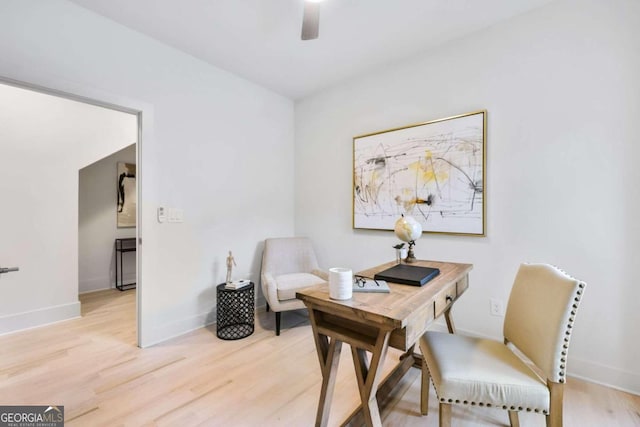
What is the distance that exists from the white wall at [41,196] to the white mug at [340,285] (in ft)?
10.5

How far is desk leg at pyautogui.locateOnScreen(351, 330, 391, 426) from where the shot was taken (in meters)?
0.99

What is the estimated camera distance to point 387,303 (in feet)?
3.48

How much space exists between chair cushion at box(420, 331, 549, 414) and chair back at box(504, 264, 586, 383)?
8 centimetres

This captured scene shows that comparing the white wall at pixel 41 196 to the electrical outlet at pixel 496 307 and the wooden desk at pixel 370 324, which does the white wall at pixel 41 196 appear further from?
the electrical outlet at pixel 496 307

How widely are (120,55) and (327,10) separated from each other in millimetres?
1618

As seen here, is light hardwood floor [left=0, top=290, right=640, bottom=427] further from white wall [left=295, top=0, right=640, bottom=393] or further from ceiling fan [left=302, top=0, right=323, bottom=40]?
ceiling fan [left=302, top=0, right=323, bottom=40]

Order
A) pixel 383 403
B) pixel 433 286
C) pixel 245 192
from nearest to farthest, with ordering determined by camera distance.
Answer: pixel 433 286
pixel 383 403
pixel 245 192

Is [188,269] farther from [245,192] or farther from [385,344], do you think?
[385,344]

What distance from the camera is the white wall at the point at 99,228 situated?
12.2 ft

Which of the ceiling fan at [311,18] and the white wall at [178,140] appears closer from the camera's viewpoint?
the ceiling fan at [311,18]

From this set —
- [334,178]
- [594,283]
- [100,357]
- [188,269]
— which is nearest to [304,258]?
[334,178]

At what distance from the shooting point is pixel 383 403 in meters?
1.59

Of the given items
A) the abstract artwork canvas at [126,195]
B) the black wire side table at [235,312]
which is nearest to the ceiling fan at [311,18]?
the black wire side table at [235,312]

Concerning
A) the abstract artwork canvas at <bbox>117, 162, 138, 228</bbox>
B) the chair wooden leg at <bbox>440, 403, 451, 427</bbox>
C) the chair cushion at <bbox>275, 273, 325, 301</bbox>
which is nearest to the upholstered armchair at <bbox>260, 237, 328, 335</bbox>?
the chair cushion at <bbox>275, 273, 325, 301</bbox>
